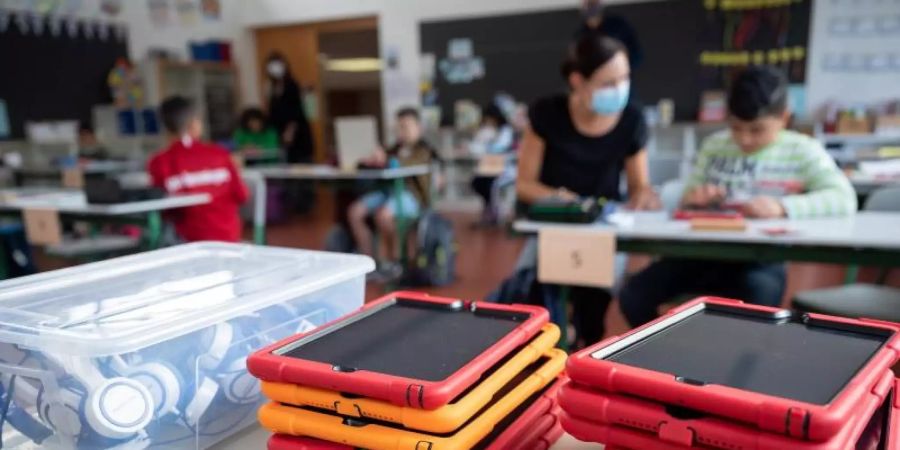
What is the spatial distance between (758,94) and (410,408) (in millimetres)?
1628

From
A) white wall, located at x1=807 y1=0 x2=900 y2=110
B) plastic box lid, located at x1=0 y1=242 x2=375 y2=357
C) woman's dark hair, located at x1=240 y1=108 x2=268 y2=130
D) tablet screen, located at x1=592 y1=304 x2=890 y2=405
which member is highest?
white wall, located at x1=807 y1=0 x2=900 y2=110

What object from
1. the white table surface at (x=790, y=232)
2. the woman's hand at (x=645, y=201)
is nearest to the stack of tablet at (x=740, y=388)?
the white table surface at (x=790, y=232)

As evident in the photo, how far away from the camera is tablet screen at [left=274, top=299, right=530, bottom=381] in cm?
61

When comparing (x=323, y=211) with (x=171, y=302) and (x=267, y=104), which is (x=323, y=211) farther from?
(x=171, y=302)

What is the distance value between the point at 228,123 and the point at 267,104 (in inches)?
24.3

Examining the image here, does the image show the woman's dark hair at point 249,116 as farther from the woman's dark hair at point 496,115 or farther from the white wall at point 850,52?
the white wall at point 850,52

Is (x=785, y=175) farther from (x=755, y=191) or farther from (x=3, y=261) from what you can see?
(x=3, y=261)

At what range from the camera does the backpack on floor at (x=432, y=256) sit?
3736mm

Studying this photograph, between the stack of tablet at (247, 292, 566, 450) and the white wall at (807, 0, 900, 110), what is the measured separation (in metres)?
5.85

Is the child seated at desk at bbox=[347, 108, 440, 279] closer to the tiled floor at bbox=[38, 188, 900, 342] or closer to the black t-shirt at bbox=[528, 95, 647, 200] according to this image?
the tiled floor at bbox=[38, 188, 900, 342]

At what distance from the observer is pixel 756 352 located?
1.99 ft

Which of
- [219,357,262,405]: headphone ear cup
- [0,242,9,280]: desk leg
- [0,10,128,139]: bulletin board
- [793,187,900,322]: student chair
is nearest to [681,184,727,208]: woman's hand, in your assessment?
[793,187,900,322]: student chair

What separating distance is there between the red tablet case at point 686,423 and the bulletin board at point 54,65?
6.83 m

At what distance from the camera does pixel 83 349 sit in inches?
23.1
